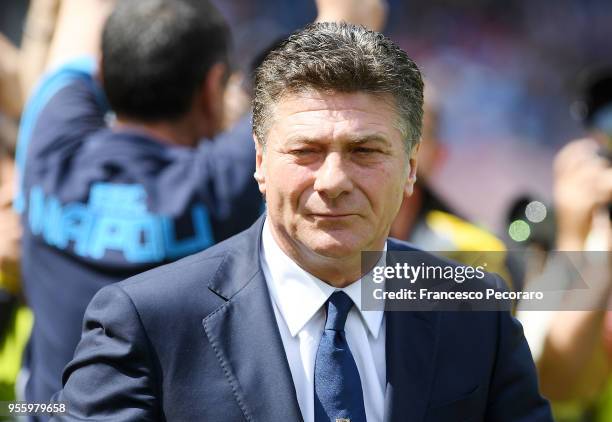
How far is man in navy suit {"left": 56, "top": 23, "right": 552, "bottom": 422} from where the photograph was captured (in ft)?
6.70

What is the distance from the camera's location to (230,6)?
8.11 metres

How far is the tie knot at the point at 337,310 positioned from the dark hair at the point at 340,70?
14.5 inches

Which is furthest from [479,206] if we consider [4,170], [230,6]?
[4,170]

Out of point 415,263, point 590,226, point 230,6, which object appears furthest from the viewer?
point 230,6

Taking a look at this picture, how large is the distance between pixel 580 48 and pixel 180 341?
7484 mm

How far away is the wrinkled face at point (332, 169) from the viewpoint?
2068 millimetres

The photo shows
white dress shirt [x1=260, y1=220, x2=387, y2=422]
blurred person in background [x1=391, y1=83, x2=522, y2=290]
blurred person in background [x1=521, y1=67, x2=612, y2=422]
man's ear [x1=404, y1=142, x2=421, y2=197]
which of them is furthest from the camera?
blurred person in background [x1=391, y1=83, x2=522, y2=290]

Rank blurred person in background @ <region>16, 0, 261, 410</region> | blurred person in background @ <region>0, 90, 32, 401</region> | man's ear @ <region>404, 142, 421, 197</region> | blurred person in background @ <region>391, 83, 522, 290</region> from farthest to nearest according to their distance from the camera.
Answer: blurred person in background @ <region>391, 83, 522, 290</region> < blurred person in background @ <region>0, 90, 32, 401</region> < blurred person in background @ <region>16, 0, 261, 410</region> < man's ear @ <region>404, 142, 421, 197</region>

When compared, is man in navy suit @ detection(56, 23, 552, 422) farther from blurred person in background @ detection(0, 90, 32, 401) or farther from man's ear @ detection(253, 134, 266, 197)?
blurred person in background @ detection(0, 90, 32, 401)

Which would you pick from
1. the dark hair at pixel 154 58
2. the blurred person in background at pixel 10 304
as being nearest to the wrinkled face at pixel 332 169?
the dark hair at pixel 154 58

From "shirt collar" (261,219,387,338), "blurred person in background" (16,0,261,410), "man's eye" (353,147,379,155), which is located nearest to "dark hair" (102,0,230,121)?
"blurred person in background" (16,0,261,410)

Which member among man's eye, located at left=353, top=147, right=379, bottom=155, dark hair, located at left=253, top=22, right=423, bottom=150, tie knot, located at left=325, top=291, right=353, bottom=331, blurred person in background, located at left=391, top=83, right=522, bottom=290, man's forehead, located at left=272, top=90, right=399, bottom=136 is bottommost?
blurred person in background, located at left=391, top=83, right=522, bottom=290

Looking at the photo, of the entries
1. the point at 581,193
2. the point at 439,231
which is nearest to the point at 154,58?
the point at 581,193

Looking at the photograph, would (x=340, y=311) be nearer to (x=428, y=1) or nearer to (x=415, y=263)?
(x=415, y=263)
